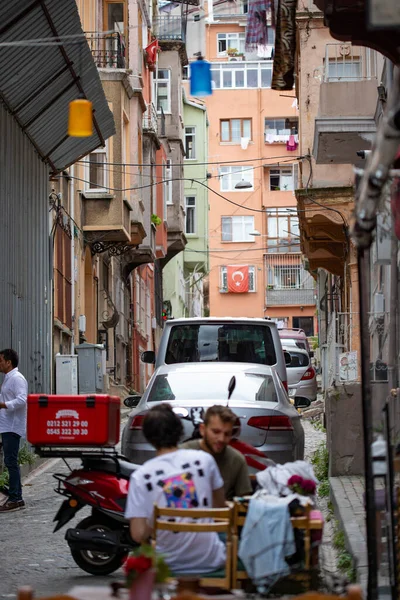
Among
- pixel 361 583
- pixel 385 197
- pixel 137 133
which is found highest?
pixel 137 133

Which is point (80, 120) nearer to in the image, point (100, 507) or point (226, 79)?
point (100, 507)

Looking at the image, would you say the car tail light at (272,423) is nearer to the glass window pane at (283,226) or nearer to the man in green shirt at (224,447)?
the man in green shirt at (224,447)

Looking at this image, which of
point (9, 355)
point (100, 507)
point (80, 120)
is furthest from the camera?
point (9, 355)

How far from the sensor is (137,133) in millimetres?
34531

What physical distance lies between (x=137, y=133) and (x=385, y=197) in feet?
91.4

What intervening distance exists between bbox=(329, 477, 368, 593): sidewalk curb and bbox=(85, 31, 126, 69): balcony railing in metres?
19.0

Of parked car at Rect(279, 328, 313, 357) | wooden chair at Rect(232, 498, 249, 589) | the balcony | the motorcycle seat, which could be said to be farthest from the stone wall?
parked car at Rect(279, 328, 313, 357)

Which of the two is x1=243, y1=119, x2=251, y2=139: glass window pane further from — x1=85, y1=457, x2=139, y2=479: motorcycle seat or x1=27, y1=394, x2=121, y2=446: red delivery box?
x1=85, y1=457, x2=139, y2=479: motorcycle seat

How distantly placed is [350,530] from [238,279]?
2663 inches

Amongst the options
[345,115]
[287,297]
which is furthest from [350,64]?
[287,297]

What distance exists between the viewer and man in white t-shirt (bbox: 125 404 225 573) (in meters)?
6.45

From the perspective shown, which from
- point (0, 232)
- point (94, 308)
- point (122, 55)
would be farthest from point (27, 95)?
point (94, 308)

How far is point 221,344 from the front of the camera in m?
15.9

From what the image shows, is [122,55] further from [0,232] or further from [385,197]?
[385,197]
